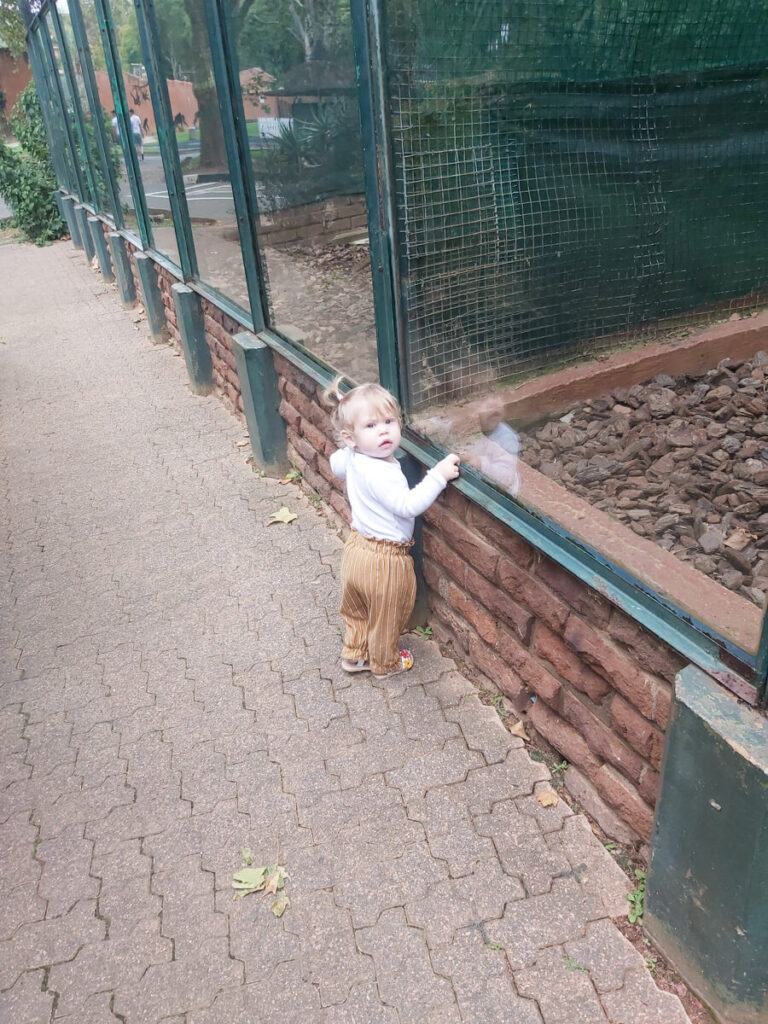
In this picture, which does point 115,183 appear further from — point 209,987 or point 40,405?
point 209,987

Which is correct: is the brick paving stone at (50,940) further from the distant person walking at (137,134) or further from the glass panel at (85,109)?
the glass panel at (85,109)

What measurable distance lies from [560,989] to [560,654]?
885mm

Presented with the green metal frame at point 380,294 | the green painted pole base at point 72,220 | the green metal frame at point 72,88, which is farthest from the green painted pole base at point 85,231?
the green metal frame at point 380,294

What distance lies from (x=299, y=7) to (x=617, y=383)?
196cm

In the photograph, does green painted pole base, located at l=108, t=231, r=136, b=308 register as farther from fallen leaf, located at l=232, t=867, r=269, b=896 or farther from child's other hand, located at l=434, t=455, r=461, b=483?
fallen leaf, located at l=232, t=867, r=269, b=896

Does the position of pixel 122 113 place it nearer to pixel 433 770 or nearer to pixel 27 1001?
pixel 433 770

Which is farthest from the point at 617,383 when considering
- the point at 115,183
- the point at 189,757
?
the point at 115,183

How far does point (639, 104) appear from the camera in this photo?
9.97 ft

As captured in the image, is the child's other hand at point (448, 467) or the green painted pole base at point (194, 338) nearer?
the child's other hand at point (448, 467)

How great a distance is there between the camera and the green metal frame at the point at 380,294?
1.84 m

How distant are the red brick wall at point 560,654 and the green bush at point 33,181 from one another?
15.2m

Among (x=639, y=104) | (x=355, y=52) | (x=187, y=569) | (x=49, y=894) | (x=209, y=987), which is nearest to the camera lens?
(x=209, y=987)

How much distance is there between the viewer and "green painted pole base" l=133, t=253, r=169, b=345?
7512mm

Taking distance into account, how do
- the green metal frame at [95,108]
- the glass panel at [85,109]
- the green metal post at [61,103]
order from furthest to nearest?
the green metal post at [61,103] < the glass panel at [85,109] < the green metal frame at [95,108]
